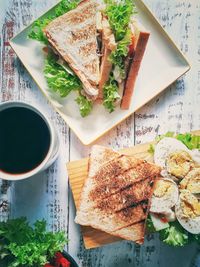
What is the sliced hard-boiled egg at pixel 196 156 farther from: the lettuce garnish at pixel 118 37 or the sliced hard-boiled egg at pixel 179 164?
the lettuce garnish at pixel 118 37

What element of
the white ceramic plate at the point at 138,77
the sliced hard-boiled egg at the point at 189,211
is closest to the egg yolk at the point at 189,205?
the sliced hard-boiled egg at the point at 189,211

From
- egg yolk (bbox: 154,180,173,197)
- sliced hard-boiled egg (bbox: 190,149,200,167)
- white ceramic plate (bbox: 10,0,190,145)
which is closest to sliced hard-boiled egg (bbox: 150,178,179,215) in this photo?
egg yolk (bbox: 154,180,173,197)

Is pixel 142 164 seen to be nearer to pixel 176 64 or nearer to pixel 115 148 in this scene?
pixel 115 148

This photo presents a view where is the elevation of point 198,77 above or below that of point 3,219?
above

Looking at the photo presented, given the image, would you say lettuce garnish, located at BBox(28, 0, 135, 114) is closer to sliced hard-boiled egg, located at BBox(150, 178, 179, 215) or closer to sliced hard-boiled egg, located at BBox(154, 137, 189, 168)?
sliced hard-boiled egg, located at BBox(154, 137, 189, 168)

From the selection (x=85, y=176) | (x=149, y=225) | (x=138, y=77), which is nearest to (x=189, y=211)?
(x=149, y=225)

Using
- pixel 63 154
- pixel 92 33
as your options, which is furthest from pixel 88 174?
pixel 92 33
